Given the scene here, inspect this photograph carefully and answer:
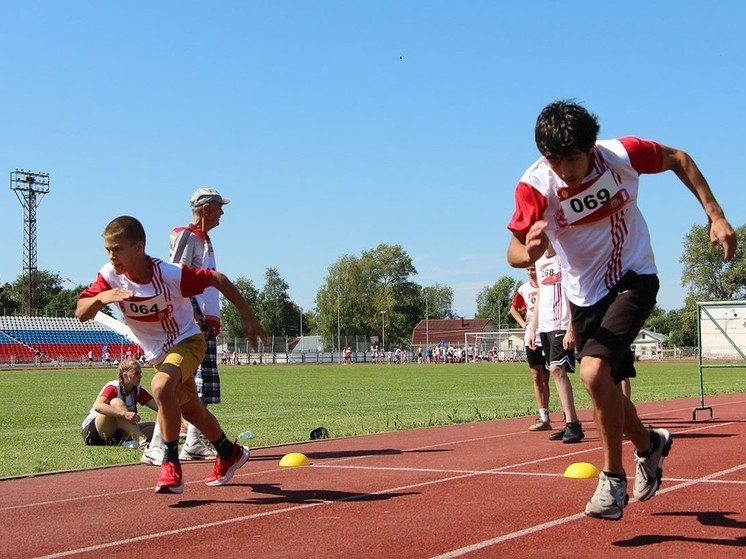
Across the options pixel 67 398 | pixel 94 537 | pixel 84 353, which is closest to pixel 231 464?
pixel 94 537

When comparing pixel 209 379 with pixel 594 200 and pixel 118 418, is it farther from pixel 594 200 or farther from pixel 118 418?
pixel 594 200

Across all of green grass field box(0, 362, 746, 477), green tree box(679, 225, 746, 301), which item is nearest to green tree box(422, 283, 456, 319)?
green tree box(679, 225, 746, 301)

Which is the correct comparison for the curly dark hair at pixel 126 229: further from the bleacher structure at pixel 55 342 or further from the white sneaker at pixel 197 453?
the bleacher structure at pixel 55 342

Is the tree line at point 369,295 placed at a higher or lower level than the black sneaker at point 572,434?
higher

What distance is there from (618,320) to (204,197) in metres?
4.72

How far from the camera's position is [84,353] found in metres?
77.2

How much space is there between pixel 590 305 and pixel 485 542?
52.7 inches

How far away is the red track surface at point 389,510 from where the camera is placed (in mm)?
4465

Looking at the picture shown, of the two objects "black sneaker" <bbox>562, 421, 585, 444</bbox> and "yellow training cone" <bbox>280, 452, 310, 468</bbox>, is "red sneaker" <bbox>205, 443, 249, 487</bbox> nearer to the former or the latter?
"yellow training cone" <bbox>280, 452, 310, 468</bbox>

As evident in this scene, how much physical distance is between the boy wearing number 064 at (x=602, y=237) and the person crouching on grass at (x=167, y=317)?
1.98 metres

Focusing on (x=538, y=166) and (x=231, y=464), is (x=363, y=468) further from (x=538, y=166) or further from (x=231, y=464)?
(x=538, y=166)

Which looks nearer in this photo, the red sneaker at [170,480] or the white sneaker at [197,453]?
the red sneaker at [170,480]

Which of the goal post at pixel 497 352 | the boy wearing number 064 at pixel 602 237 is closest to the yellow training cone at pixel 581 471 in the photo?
the boy wearing number 064 at pixel 602 237

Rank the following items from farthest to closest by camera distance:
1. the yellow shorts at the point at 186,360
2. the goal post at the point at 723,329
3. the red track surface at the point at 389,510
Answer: the goal post at the point at 723,329 → the yellow shorts at the point at 186,360 → the red track surface at the point at 389,510
